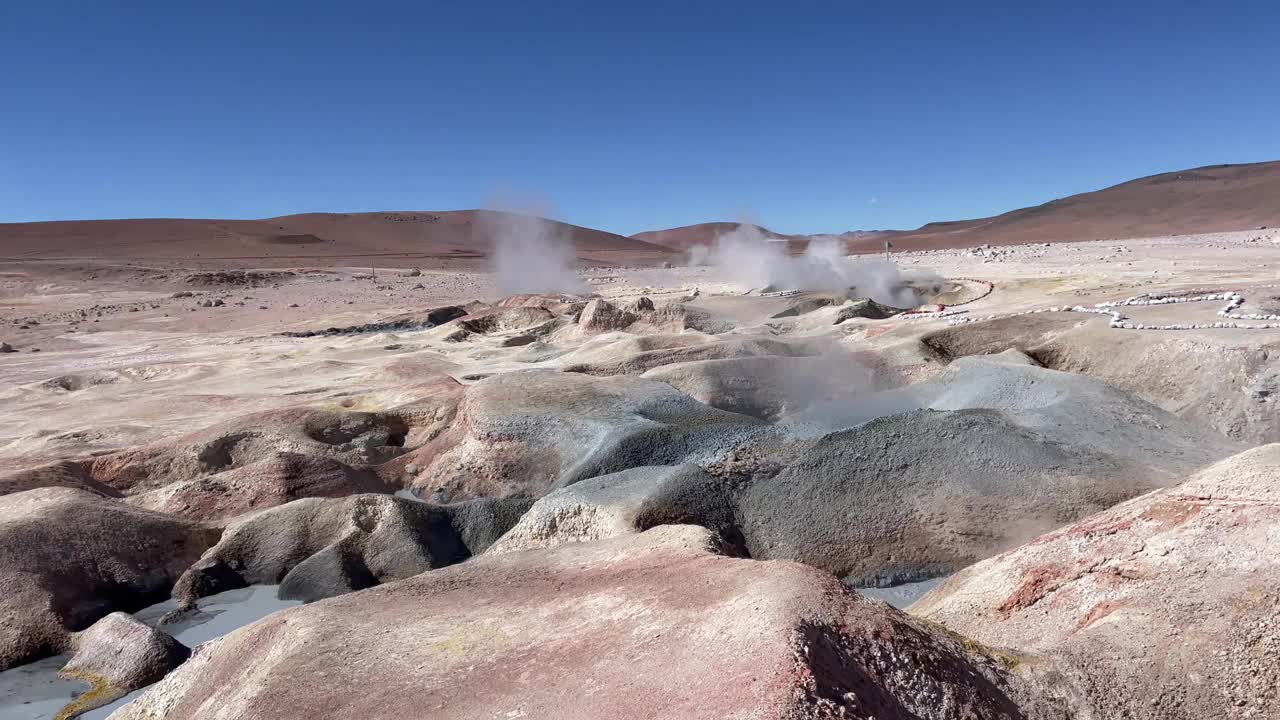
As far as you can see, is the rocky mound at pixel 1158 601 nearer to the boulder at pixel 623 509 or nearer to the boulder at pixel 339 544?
the boulder at pixel 623 509

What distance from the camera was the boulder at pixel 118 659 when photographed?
495 cm

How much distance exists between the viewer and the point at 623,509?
6.04 metres

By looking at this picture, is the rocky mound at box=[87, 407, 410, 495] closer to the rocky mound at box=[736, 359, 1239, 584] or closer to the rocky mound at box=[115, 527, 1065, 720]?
the rocky mound at box=[736, 359, 1239, 584]

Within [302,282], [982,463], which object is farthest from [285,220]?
[982,463]

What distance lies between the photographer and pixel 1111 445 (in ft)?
21.8

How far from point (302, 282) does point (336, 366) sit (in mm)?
23992

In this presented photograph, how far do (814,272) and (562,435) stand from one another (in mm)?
15575

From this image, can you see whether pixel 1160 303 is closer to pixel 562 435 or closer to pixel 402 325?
pixel 562 435

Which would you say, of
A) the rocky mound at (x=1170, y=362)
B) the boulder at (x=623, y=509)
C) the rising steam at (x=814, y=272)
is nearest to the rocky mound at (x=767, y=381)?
the rocky mound at (x=1170, y=362)

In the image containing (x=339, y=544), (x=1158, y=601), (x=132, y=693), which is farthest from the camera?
(x=339, y=544)

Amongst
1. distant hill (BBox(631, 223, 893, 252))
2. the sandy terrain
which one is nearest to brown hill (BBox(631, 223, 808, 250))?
distant hill (BBox(631, 223, 893, 252))

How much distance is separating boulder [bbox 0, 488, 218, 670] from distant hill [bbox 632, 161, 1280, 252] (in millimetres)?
48930

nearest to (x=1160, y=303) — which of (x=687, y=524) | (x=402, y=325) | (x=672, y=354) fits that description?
(x=672, y=354)

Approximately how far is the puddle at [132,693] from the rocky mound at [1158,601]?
181 inches
